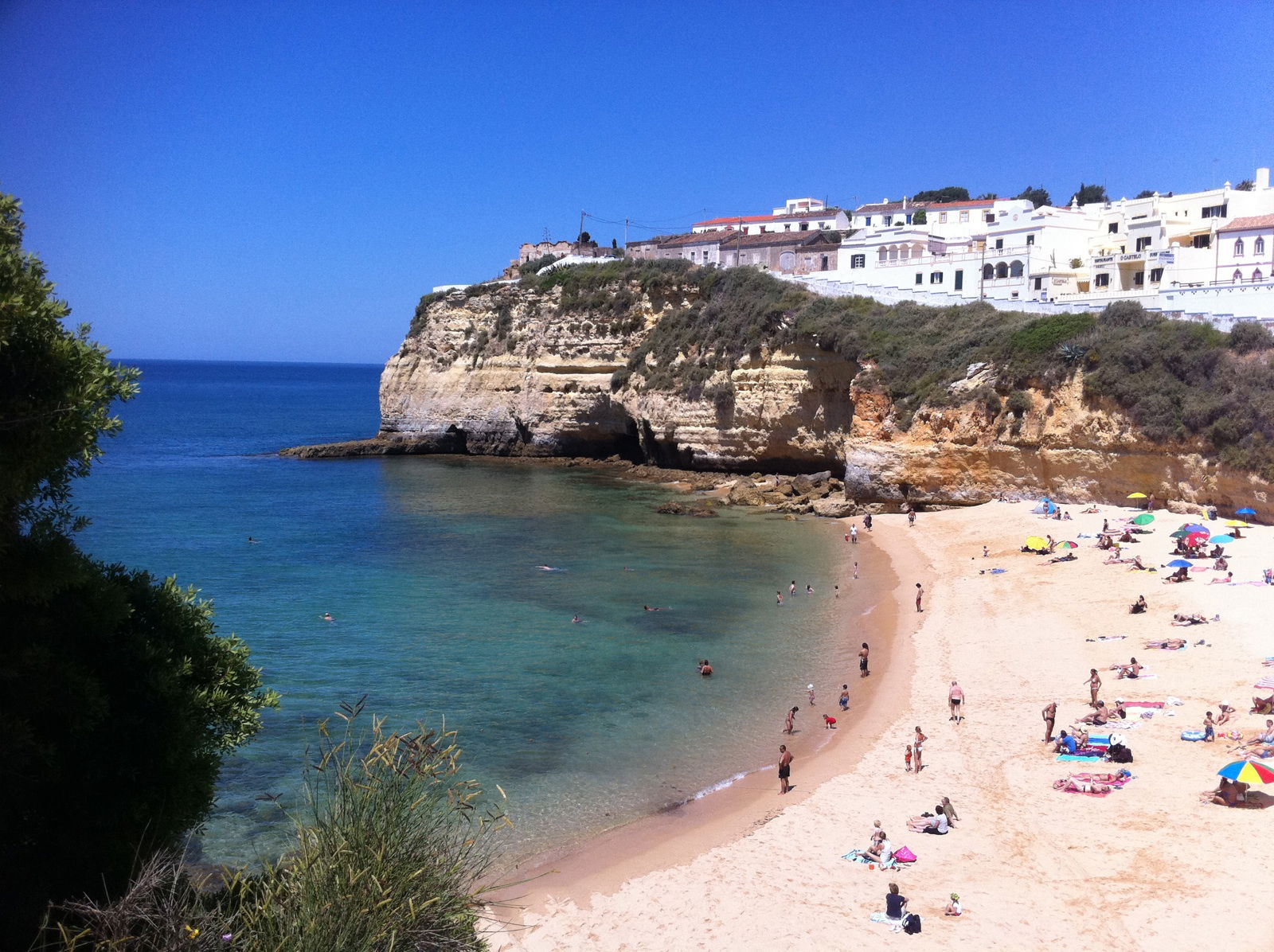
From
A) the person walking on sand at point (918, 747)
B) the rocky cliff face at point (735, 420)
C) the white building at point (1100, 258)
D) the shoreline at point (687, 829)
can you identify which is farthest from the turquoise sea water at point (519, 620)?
the white building at point (1100, 258)

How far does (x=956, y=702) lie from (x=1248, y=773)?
5808 millimetres

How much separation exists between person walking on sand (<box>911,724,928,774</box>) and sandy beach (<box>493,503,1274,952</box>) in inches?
6.7

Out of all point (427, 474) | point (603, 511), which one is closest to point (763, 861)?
point (603, 511)

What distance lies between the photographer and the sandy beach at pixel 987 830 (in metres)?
11.3

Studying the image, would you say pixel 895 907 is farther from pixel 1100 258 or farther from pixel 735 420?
pixel 1100 258

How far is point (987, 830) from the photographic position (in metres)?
13.5

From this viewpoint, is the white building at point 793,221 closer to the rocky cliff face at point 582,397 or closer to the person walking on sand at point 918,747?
the rocky cliff face at point 582,397

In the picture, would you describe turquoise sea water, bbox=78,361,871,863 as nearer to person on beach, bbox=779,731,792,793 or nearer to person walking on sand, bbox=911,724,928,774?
person on beach, bbox=779,731,792,793

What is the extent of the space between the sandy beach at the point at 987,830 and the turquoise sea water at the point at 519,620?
1.58 meters

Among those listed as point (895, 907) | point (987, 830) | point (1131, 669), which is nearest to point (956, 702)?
point (1131, 669)

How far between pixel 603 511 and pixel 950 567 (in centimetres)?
1708

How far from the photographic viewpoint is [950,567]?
30.1m

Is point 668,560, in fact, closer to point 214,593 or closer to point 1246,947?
point 214,593

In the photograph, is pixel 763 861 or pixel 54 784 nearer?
pixel 54 784
